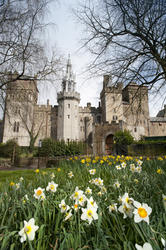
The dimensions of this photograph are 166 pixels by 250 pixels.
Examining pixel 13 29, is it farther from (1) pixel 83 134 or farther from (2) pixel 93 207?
(1) pixel 83 134

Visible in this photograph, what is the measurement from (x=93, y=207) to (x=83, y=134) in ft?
109

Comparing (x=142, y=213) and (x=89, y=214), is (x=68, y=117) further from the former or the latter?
(x=142, y=213)

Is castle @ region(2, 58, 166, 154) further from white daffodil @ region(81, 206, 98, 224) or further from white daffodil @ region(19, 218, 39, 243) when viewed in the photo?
white daffodil @ region(19, 218, 39, 243)

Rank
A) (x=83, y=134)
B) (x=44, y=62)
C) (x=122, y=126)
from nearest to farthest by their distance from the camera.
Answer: (x=44, y=62), (x=122, y=126), (x=83, y=134)

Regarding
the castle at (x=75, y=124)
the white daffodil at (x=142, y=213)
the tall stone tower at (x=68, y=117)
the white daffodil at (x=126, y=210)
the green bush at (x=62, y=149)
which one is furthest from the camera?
the tall stone tower at (x=68, y=117)

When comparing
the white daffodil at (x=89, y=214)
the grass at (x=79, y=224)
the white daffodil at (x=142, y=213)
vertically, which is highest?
the white daffodil at (x=142, y=213)

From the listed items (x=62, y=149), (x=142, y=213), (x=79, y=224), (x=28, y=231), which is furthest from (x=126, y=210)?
(x=62, y=149)

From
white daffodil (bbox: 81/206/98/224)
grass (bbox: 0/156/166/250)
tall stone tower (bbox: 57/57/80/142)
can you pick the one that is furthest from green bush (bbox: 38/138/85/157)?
tall stone tower (bbox: 57/57/80/142)

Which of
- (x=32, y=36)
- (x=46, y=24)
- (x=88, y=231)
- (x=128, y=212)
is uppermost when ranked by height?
(x=46, y=24)

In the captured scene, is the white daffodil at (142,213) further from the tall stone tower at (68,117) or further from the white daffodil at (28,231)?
the tall stone tower at (68,117)

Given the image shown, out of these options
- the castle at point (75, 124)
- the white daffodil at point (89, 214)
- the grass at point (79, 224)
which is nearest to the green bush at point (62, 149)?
the castle at point (75, 124)

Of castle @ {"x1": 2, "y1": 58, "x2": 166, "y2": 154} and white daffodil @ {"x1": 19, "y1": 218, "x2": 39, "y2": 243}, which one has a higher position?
castle @ {"x1": 2, "y1": 58, "x2": 166, "y2": 154}

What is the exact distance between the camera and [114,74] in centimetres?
405

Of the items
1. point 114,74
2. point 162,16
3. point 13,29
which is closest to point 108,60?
point 114,74
